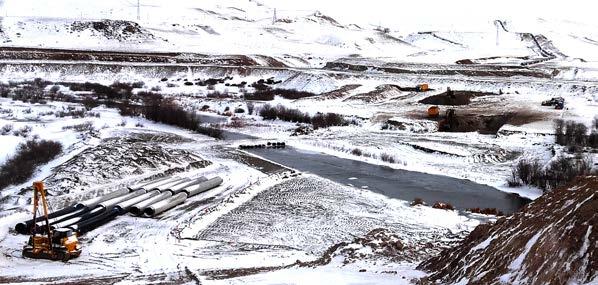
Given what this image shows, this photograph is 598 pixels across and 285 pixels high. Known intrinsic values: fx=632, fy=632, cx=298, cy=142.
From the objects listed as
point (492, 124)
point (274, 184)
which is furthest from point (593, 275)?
point (492, 124)

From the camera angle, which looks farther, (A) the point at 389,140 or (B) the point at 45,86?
(B) the point at 45,86

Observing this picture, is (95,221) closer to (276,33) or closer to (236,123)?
(236,123)

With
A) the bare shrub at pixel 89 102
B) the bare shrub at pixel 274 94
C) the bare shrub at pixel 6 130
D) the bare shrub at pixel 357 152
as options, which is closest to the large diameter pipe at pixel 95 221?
the bare shrub at pixel 6 130

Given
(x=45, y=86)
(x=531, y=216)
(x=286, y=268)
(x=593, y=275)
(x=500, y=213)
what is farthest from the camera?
(x=45, y=86)

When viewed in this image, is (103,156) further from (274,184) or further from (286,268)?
(286,268)

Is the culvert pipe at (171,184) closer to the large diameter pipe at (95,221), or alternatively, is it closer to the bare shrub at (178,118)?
the large diameter pipe at (95,221)
